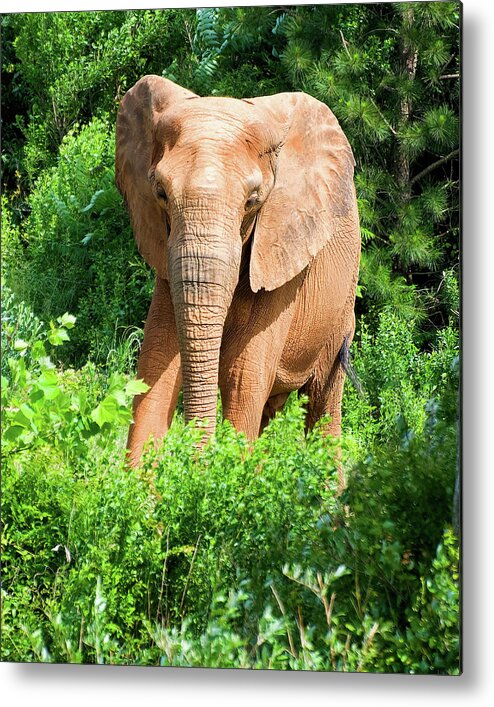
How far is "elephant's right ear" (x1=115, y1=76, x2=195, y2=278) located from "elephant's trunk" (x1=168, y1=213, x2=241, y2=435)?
34 cm

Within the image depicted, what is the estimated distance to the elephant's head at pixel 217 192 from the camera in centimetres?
614

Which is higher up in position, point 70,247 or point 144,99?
point 144,99

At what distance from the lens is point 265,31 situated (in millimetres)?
6309

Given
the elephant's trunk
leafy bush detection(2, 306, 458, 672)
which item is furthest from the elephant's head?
leafy bush detection(2, 306, 458, 672)

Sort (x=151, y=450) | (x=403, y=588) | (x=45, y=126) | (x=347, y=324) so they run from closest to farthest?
(x=403, y=588), (x=151, y=450), (x=45, y=126), (x=347, y=324)

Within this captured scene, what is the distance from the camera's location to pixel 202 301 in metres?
6.17

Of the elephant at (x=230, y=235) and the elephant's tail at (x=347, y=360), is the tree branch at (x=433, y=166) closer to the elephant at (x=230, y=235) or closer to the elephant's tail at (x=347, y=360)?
the elephant at (x=230, y=235)

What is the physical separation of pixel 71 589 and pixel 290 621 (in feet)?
2.77

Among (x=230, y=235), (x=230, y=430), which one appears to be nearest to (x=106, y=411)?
(x=230, y=430)

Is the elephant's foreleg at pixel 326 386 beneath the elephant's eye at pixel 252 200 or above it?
beneath

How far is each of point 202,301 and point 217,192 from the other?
0.40 m

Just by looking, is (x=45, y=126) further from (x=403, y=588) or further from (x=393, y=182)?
(x=403, y=588)

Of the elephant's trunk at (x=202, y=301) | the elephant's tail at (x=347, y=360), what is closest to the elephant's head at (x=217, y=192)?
the elephant's trunk at (x=202, y=301)

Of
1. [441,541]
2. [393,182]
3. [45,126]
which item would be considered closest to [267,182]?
[393,182]
